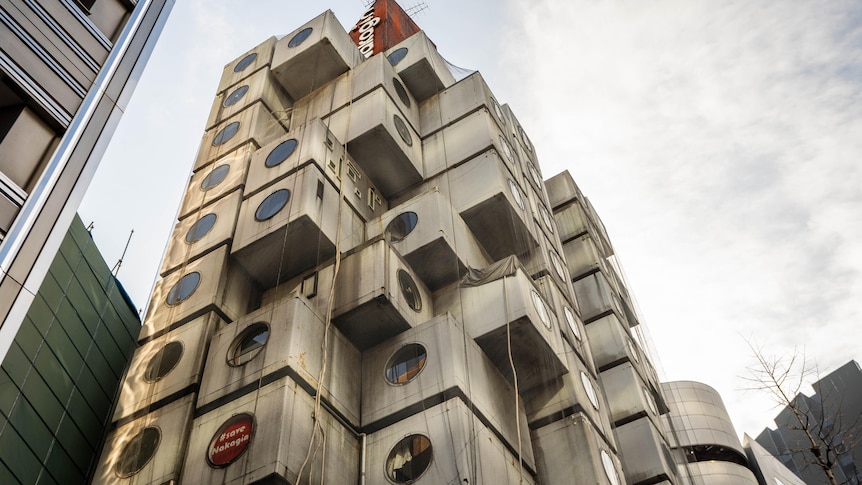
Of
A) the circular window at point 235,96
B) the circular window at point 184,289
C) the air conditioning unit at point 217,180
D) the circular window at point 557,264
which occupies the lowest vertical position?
the circular window at point 557,264

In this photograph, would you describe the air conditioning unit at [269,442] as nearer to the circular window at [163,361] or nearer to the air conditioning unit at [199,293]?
the circular window at [163,361]

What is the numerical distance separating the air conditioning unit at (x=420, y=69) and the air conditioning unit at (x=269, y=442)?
21.2 meters

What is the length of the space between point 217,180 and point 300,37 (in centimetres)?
1003

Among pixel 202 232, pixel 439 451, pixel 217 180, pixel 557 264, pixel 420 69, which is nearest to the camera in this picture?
pixel 439 451

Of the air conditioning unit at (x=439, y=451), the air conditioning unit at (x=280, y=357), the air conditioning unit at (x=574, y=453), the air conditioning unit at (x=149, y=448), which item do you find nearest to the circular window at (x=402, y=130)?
the air conditioning unit at (x=280, y=357)

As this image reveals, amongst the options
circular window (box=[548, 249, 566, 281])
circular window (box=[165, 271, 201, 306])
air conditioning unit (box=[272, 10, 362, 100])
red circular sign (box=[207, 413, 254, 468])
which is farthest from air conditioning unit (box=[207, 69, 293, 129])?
red circular sign (box=[207, 413, 254, 468])

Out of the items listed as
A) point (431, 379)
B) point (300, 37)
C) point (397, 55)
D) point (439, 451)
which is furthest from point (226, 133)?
point (439, 451)

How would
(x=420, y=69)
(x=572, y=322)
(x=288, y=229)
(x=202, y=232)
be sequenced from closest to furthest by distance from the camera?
(x=288, y=229) < (x=202, y=232) < (x=572, y=322) < (x=420, y=69)

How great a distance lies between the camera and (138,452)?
741 inches

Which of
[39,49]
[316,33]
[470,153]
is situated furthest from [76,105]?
[316,33]

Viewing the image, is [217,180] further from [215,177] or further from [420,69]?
[420,69]

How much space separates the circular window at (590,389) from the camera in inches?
943

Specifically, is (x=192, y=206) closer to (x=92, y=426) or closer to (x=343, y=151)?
(x=343, y=151)

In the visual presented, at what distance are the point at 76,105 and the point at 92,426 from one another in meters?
12.1
